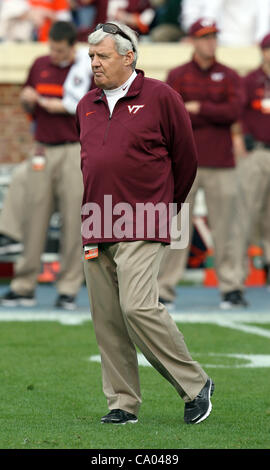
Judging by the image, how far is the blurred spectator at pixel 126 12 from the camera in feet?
50.8

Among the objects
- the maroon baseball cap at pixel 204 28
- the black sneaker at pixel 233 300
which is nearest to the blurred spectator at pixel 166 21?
the maroon baseball cap at pixel 204 28

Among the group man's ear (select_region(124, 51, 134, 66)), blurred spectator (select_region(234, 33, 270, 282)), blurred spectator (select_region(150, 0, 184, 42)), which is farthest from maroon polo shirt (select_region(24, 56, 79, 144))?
blurred spectator (select_region(150, 0, 184, 42))

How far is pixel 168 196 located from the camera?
20.2 feet

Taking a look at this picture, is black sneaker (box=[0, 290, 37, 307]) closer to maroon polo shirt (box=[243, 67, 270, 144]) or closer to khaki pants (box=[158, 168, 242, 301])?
khaki pants (box=[158, 168, 242, 301])

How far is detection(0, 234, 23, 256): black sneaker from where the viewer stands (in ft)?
43.2

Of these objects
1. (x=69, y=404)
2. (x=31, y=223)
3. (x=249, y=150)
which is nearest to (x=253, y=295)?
(x=249, y=150)

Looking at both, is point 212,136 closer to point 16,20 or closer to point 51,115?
point 51,115

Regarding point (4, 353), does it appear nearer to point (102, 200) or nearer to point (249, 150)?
point (102, 200)

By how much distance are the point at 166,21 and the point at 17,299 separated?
673 cm

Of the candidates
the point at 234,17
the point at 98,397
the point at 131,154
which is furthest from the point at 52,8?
the point at 131,154

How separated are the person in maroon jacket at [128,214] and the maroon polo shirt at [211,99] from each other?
489 centimetres

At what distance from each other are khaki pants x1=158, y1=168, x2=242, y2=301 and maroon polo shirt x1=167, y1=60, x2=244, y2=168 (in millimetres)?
139

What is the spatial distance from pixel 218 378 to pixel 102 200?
1992 millimetres

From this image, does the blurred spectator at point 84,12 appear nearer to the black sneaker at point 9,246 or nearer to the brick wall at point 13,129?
the brick wall at point 13,129
